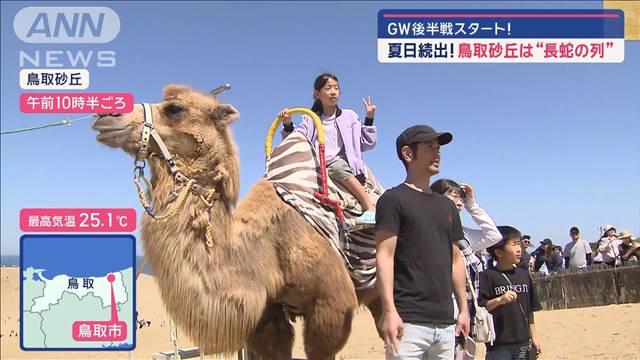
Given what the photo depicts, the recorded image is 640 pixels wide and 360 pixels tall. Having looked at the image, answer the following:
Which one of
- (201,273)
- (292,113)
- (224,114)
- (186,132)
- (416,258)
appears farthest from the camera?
(292,113)

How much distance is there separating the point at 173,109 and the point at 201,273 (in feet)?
3.87

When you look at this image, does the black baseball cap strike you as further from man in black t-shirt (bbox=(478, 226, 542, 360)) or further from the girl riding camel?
man in black t-shirt (bbox=(478, 226, 542, 360))

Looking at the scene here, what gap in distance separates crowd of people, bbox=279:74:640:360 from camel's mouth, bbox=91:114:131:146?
4.47 ft

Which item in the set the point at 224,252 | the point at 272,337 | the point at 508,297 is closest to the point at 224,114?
the point at 224,252

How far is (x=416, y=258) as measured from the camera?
324cm

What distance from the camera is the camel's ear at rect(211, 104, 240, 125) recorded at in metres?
4.39

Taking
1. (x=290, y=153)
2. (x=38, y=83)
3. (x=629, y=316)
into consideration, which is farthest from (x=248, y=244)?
(x=629, y=316)

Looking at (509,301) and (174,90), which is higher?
(174,90)

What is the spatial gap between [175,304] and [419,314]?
1.66 metres

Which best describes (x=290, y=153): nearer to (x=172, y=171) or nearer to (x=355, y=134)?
(x=355, y=134)

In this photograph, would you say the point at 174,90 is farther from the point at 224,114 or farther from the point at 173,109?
the point at 224,114

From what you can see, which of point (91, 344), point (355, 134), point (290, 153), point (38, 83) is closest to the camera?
point (290, 153)

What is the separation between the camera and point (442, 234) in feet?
10.9

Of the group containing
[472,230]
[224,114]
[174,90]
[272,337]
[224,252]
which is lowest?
[272,337]
